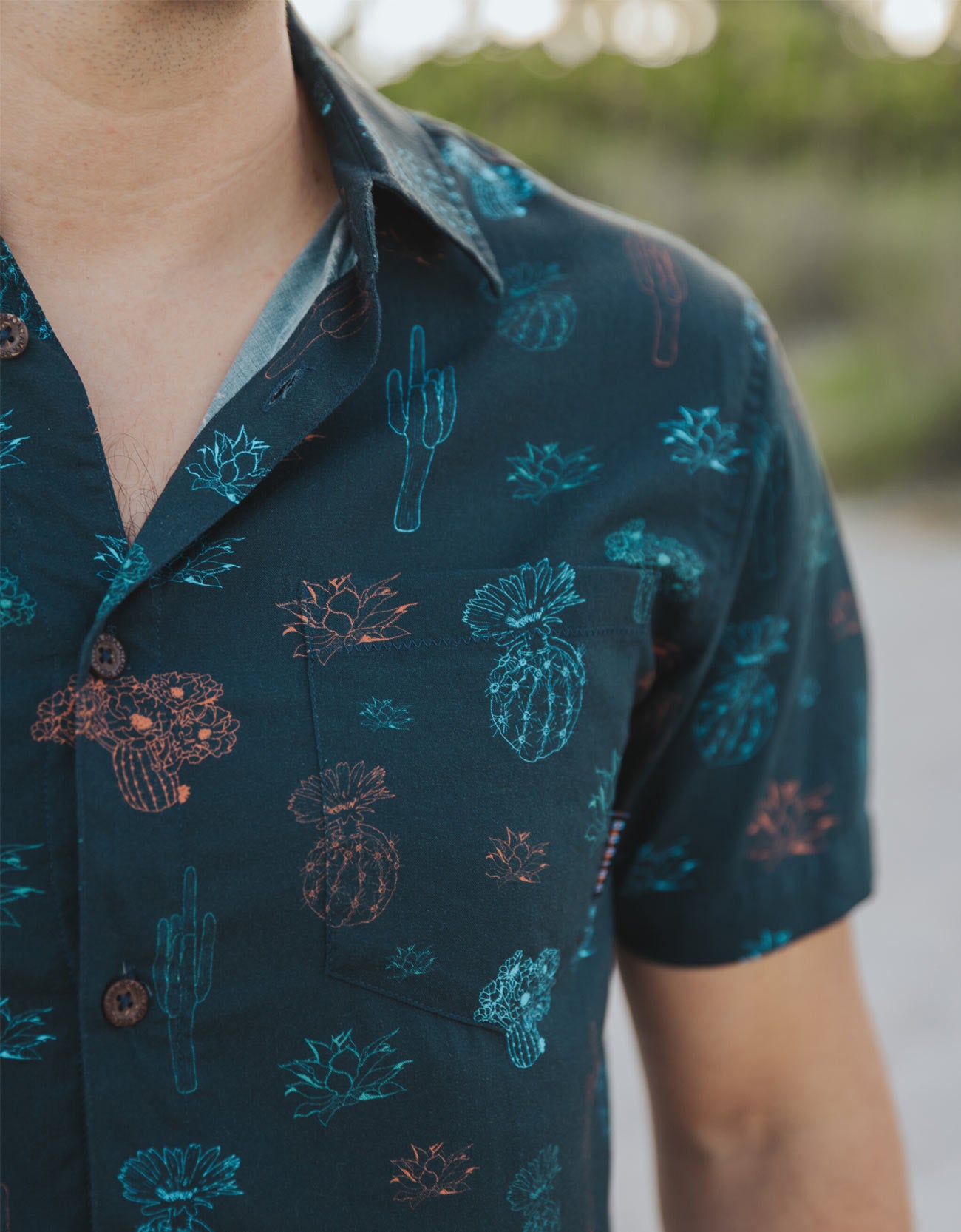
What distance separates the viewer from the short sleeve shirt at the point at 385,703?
670 mm

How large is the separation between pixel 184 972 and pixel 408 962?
138mm

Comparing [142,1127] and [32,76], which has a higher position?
[32,76]

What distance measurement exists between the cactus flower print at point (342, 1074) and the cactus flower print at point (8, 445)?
0.40 meters

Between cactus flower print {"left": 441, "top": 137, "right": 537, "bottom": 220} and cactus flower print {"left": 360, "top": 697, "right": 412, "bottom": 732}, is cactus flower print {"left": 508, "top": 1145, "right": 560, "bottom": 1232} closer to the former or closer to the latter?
cactus flower print {"left": 360, "top": 697, "right": 412, "bottom": 732}

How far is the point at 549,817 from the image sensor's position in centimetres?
76

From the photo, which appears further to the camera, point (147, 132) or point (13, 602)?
point (147, 132)

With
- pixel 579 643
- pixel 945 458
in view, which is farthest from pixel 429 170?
pixel 945 458

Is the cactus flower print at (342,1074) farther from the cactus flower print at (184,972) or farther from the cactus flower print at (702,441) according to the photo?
the cactus flower print at (702,441)

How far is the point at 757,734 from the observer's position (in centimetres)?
91

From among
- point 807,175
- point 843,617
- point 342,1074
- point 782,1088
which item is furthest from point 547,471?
A: point 807,175

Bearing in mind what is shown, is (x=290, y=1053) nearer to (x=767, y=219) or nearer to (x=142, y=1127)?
(x=142, y=1127)

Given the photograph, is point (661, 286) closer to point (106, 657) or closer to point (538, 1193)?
point (106, 657)

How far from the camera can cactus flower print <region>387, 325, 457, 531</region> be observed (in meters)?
0.76

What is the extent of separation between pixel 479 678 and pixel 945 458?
691 centimetres
